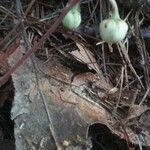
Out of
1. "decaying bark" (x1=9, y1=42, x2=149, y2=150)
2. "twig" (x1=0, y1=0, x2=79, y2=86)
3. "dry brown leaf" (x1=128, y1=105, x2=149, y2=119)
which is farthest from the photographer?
"dry brown leaf" (x1=128, y1=105, x2=149, y2=119)

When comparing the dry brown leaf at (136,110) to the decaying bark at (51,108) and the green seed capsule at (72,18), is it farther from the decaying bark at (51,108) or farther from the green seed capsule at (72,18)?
the green seed capsule at (72,18)

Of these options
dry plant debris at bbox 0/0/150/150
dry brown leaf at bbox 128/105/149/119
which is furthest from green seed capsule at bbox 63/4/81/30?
dry brown leaf at bbox 128/105/149/119

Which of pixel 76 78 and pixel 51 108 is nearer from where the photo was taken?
pixel 51 108

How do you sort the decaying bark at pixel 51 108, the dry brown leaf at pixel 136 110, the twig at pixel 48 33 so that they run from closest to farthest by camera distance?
the twig at pixel 48 33 < the decaying bark at pixel 51 108 < the dry brown leaf at pixel 136 110

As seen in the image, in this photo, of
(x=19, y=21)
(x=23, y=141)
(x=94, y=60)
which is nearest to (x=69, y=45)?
(x=94, y=60)

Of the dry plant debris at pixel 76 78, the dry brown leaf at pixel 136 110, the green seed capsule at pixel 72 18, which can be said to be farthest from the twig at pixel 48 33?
the dry brown leaf at pixel 136 110

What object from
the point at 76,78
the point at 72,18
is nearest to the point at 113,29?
the point at 72,18

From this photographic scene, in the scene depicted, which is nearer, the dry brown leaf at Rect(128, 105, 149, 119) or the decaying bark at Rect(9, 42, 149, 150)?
the decaying bark at Rect(9, 42, 149, 150)

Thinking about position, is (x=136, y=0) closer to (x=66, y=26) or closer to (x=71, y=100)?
(x=66, y=26)

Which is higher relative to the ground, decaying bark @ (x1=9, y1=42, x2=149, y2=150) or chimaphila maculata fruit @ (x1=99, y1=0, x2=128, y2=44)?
chimaphila maculata fruit @ (x1=99, y1=0, x2=128, y2=44)

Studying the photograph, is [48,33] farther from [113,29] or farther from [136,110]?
[136,110]

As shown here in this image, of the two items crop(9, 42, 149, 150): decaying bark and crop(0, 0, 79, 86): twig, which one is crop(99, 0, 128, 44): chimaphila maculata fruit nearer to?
crop(9, 42, 149, 150): decaying bark

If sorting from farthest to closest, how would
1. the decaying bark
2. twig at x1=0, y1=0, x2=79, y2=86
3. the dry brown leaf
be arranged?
the dry brown leaf
the decaying bark
twig at x1=0, y1=0, x2=79, y2=86
